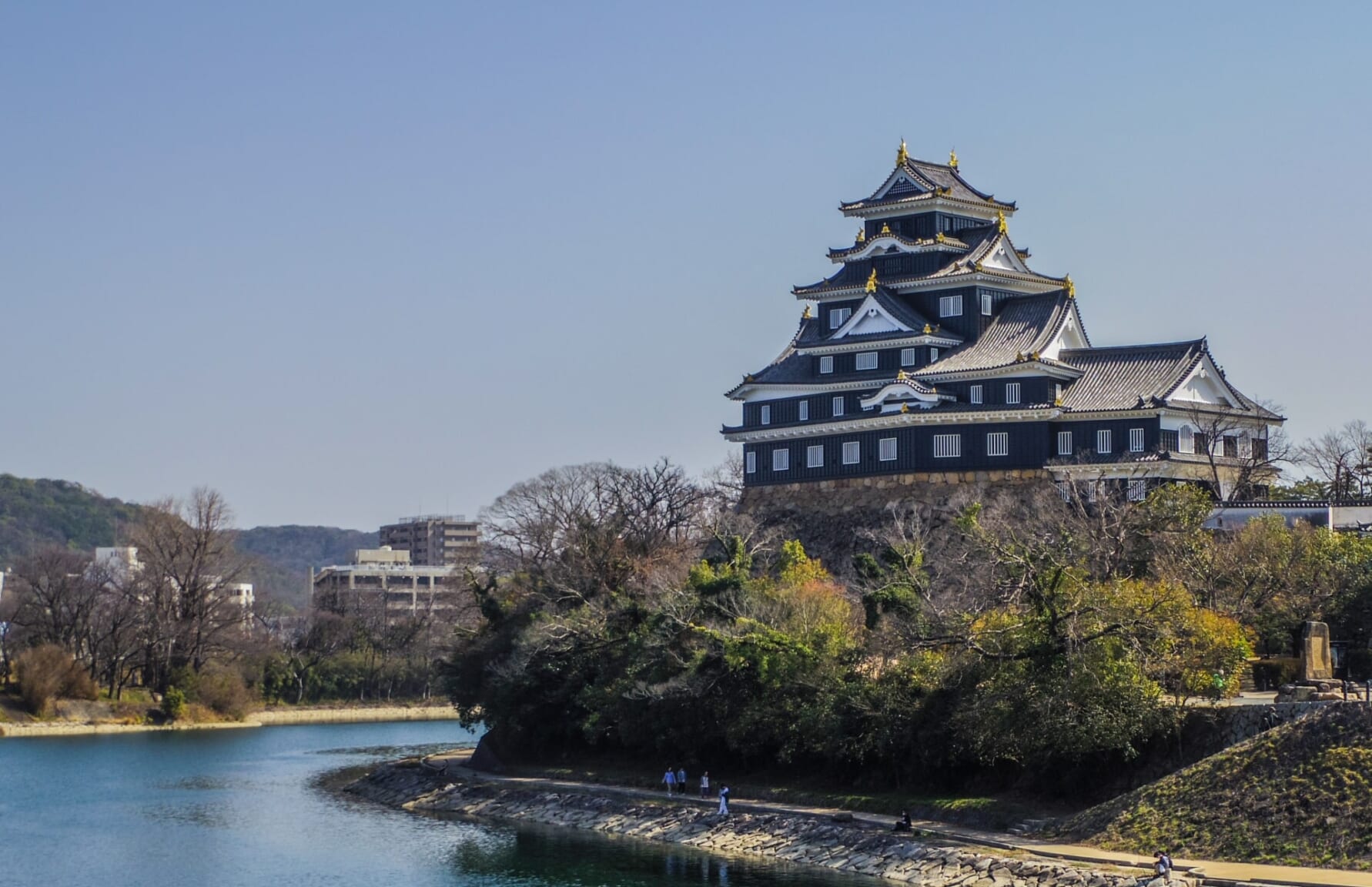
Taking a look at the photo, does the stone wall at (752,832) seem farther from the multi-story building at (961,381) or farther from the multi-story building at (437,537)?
the multi-story building at (437,537)

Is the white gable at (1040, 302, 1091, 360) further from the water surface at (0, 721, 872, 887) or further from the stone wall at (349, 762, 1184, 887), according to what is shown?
the water surface at (0, 721, 872, 887)

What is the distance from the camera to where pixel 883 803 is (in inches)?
1826

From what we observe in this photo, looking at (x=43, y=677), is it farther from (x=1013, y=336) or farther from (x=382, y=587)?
(x=382, y=587)

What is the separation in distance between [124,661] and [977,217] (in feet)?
159

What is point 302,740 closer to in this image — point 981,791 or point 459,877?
point 459,877

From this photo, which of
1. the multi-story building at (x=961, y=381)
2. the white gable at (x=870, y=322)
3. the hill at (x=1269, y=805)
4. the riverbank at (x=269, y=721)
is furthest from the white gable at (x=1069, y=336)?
the riverbank at (x=269, y=721)

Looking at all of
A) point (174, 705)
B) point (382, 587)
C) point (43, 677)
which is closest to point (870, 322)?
point (174, 705)

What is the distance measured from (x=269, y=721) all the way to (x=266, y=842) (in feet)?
152

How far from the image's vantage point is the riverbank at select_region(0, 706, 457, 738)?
8506cm

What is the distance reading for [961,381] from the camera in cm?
6506

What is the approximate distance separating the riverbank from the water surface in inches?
514

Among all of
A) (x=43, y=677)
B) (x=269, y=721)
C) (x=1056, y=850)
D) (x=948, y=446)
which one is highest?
(x=948, y=446)

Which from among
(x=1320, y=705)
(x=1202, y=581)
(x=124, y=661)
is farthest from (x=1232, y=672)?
(x=124, y=661)

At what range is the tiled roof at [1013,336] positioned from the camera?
64.9 metres
